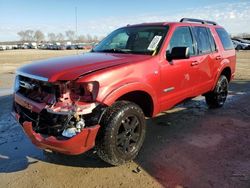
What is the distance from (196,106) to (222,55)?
1.43 meters

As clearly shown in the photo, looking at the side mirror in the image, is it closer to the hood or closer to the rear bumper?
the hood

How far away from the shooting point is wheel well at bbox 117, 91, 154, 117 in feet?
A: 14.5

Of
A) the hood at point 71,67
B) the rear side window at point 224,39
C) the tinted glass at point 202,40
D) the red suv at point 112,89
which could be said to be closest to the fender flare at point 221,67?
the rear side window at point 224,39

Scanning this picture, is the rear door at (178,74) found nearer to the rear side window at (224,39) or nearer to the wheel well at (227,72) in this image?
the rear side window at (224,39)

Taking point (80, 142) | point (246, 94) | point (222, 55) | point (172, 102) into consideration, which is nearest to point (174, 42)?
point (172, 102)

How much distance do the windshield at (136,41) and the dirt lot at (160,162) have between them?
1526mm

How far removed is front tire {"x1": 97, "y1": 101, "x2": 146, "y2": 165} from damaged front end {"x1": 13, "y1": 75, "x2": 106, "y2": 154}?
141mm

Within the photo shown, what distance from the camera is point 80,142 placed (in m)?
3.54

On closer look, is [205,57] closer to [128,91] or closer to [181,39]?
[181,39]

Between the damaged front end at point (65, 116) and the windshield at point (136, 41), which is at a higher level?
the windshield at point (136, 41)

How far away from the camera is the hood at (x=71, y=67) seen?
3732mm

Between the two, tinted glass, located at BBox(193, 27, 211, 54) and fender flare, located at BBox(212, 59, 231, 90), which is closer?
tinted glass, located at BBox(193, 27, 211, 54)

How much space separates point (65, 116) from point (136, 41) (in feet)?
7.10

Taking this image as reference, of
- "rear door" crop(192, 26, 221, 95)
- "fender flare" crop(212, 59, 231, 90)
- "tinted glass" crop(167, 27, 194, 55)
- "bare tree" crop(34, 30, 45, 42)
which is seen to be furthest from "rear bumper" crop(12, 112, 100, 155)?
"bare tree" crop(34, 30, 45, 42)
